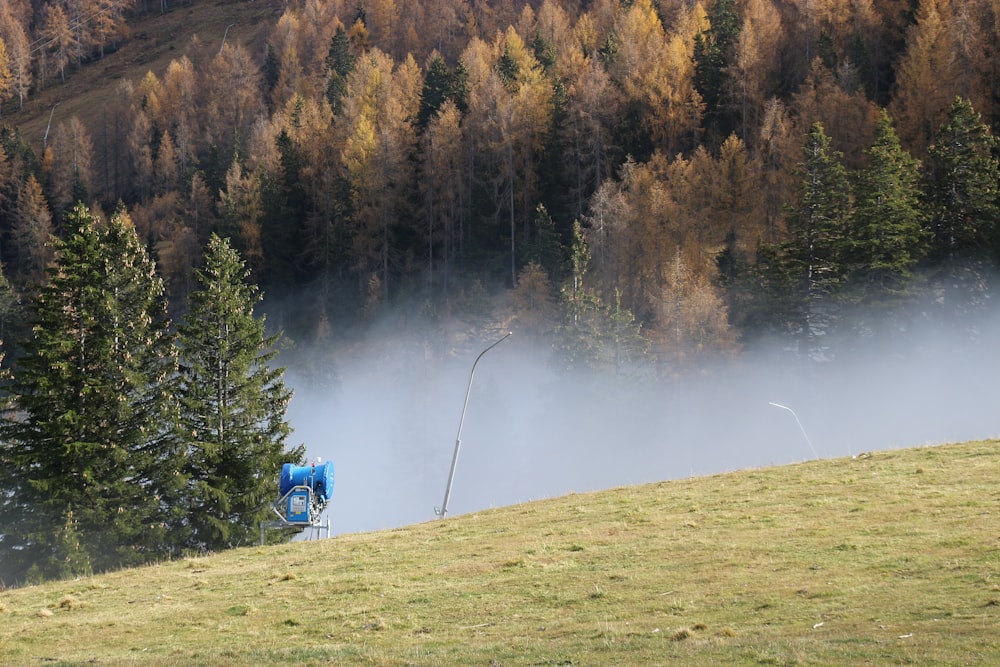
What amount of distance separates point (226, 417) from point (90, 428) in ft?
16.5

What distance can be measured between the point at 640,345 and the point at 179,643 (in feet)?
197

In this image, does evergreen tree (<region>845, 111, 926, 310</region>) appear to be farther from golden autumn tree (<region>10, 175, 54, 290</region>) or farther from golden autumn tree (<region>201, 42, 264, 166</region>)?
golden autumn tree (<region>201, 42, 264, 166</region>)

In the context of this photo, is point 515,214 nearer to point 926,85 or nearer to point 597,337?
point 597,337

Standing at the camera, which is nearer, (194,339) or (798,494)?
(798,494)

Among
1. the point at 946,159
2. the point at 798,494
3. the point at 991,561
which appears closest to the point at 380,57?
the point at 946,159

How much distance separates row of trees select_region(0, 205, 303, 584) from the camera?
36.1 metres

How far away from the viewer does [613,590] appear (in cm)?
1808

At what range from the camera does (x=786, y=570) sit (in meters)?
18.2

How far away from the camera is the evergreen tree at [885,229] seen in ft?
202

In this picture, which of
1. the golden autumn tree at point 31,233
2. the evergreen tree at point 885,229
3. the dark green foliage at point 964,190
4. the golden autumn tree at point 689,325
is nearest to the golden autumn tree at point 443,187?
the golden autumn tree at point 689,325

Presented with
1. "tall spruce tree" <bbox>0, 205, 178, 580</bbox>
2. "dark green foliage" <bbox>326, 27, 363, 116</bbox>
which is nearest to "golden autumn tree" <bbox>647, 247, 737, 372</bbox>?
"tall spruce tree" <bbox>0, 205, 178, 580</bbox>

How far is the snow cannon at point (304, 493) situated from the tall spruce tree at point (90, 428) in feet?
15.2

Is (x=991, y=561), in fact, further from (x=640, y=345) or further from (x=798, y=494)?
(x=640, y=345)

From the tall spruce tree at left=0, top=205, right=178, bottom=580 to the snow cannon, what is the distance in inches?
182
